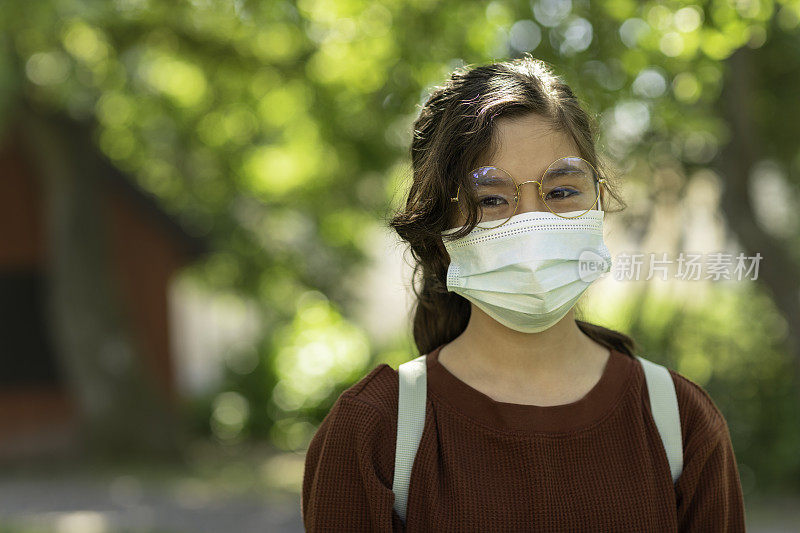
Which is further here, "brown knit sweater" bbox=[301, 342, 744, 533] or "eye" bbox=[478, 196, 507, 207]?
"eye" bbox=[478, 196, 507, 207]

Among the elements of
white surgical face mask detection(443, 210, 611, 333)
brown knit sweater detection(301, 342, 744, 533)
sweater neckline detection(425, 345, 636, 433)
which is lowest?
brown knit sweater detection(301, 342, 744, 533)

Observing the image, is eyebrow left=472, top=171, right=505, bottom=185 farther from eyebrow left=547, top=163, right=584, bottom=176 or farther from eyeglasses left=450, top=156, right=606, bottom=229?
eyebrow left=547, top=163, right=584, bottom=176

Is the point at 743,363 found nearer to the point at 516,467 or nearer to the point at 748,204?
the point at 748,204

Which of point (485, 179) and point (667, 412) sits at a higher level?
point (485, 179)

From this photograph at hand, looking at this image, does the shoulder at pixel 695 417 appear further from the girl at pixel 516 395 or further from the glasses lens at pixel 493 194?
the glasses lens at pixel 493 194

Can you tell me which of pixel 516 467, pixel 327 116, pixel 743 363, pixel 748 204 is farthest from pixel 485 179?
pixel 743 363

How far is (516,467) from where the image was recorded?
193 cm

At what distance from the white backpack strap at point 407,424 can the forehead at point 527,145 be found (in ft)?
1.66

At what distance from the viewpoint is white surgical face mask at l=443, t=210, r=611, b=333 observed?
2002 millimetres

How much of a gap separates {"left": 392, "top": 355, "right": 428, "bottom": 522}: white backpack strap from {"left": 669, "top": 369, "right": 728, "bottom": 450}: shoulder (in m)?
0.58

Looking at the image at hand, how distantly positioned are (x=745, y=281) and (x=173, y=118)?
7.41 meters


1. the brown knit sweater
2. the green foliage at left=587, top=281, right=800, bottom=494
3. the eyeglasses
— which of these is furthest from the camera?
the green foliage at left=587, top=281, right=800, bottom=494

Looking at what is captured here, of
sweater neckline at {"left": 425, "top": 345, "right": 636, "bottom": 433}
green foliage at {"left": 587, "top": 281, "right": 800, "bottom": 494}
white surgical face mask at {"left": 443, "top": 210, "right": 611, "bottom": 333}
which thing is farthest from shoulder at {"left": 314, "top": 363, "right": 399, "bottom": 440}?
green foliage at {"left": 587, "top": 281, "right": 800, "bottom": 494}

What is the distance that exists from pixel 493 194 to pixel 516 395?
0.45m
